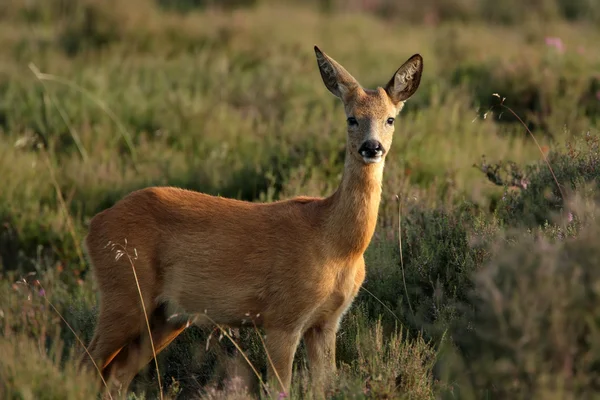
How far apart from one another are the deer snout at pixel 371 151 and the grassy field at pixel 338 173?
0.90 metres

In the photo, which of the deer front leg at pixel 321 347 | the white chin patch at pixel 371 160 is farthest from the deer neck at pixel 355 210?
the deer front leg at pixel 321 347

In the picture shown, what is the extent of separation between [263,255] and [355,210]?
62 centimetres

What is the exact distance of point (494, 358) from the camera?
4289mm

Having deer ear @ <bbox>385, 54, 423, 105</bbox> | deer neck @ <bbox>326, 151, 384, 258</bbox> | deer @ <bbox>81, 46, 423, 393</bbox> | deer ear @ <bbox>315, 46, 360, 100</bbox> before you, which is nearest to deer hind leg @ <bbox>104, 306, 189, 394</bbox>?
deer @ <bbox>81, 46, 423, 393</bbox>

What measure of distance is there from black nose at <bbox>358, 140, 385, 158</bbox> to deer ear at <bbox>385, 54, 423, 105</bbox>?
632mm

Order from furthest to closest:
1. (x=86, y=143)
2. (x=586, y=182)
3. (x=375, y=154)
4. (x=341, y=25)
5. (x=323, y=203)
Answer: (x=341, y=25) < (x=86, y=143) < (x=586, y=182) < (x=323, y=203) < (x=375, y=154)

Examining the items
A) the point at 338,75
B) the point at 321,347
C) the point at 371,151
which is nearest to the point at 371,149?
the point at 371,151

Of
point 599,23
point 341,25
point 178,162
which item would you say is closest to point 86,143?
point 178,162

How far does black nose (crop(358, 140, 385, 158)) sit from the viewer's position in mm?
5613

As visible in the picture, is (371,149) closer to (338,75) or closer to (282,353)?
(338,75)

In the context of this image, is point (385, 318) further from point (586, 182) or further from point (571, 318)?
point (571, 318)

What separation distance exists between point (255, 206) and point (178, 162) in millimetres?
3838

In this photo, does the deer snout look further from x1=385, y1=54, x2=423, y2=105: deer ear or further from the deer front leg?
the deer front leg

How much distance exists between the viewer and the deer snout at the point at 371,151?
5.61 m
